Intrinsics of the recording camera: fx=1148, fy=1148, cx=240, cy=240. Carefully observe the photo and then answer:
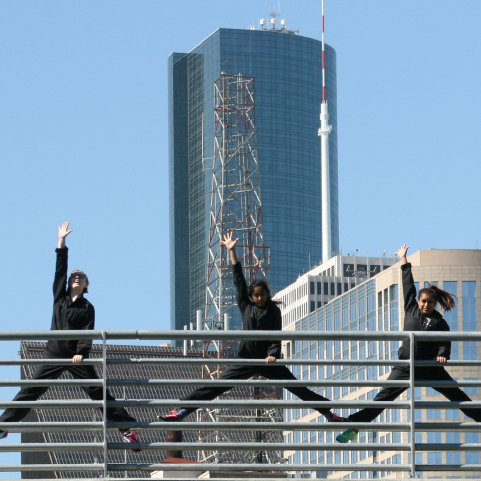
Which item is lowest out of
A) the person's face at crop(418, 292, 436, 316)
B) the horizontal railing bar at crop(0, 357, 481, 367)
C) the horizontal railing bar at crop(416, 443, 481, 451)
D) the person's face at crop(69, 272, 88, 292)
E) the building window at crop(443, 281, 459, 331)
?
the building window at crop(443, 281, 459, 331)

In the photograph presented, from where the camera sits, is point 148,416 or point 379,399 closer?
point 379,399

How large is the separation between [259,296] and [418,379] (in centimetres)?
172

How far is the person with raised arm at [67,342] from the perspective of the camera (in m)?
10.4

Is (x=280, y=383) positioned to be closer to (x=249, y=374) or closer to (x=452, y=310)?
(x=249, y=374)

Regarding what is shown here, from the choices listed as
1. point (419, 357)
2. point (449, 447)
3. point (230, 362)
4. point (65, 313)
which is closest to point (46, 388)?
point (65, 313)

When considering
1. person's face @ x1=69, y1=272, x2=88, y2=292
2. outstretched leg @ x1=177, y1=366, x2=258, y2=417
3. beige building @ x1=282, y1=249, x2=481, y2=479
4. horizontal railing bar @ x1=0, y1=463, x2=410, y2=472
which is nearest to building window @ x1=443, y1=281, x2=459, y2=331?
beige building @ x1=282, y1=249, x2=481, y2=479

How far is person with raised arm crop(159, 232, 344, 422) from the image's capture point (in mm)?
10672

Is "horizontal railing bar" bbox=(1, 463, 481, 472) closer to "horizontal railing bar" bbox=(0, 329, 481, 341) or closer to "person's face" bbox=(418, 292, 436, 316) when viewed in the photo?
"horizontal railing bar" bbox=(0, 329, 481, 341)

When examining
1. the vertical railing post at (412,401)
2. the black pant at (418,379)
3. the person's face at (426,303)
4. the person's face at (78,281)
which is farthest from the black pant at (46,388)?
the person's face at (426,303)

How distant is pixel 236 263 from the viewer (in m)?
11.3

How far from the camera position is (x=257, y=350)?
35.3 feet

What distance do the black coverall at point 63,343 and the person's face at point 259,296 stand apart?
156 centimetres

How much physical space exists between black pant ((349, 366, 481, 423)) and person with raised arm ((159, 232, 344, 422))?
0.25 m

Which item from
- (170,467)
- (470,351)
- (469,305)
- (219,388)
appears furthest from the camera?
(469,305)
